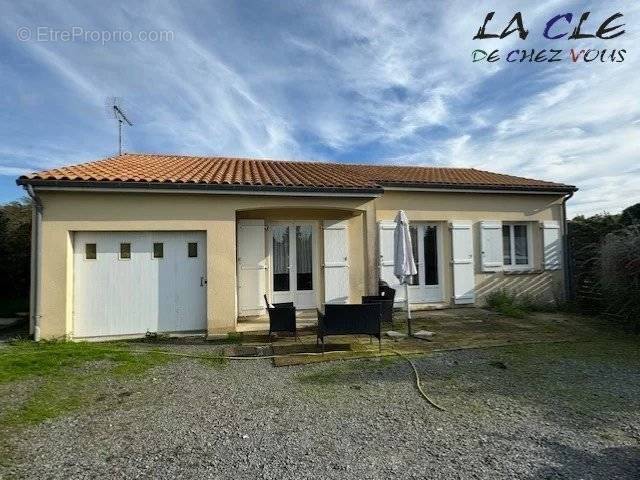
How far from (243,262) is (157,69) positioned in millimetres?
4827

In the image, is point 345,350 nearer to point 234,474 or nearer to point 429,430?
point 429,430

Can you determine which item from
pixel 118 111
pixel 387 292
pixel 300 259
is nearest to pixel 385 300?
pixel 387 292

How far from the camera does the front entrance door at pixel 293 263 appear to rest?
9414 mm

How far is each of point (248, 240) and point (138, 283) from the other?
2755mm

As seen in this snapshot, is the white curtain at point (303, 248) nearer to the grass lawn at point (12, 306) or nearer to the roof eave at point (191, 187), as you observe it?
the roof eave at point (191, 187)

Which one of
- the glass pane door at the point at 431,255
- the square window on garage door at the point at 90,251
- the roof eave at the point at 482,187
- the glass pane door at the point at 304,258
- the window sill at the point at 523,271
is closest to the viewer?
the square window on garage door at the point at 90,251

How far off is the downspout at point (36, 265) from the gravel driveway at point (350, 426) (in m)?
3.10

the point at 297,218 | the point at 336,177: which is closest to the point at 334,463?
the point at 297,218

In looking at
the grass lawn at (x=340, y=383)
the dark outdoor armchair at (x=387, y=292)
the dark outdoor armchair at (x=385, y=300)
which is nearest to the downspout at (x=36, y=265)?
the grass lawn at (x=340, y=383)

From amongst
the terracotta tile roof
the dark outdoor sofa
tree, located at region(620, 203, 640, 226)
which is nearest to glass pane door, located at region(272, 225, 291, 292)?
the terracotta tile roof

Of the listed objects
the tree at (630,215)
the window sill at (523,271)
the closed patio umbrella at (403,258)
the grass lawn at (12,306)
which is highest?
the tree at (630,215)

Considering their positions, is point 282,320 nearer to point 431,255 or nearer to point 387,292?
point 387,292

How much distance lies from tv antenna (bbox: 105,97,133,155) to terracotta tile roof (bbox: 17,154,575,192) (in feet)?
6.42

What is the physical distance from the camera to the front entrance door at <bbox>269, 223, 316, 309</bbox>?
941cm
